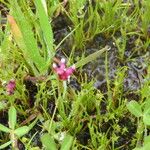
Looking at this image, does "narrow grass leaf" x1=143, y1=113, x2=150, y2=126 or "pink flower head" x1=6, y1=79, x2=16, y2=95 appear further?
"pink flower head" x1=6, y1=79, x2=16, y2=95

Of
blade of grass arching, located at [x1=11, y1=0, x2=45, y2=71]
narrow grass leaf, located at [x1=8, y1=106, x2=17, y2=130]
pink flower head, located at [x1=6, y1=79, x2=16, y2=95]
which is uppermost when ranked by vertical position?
blade of grass arching, located at [x1=11, y1=0, x2=45, y2=71]

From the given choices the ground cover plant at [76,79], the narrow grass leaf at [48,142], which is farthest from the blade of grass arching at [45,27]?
the narrow grass leaf at [48,142]

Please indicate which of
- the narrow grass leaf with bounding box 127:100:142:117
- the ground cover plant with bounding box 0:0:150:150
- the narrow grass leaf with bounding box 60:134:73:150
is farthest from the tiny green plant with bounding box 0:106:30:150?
the narrow grass leaf with bounding box 127:100:142:117

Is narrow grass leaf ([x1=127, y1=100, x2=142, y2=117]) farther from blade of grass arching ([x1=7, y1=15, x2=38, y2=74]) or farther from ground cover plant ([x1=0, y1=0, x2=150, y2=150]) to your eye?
blade of grass arching ([x1=7, y1=15, x2=38, y2=74])

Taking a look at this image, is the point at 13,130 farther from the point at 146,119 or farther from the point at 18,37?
the point at 146,119

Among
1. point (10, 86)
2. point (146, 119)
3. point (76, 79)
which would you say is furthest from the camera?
point (76, 79)

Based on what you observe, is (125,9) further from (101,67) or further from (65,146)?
(65,146)

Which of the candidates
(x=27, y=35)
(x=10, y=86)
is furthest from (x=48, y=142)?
(x=27, y=35)

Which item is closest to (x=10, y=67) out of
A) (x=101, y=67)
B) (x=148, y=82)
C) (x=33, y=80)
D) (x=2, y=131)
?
(x=33, y=80)

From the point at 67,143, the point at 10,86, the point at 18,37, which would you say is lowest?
the point at 67,143

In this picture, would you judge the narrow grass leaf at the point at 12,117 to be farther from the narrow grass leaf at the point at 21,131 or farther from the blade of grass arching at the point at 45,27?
the blade of grass arching at the point at 45,27
